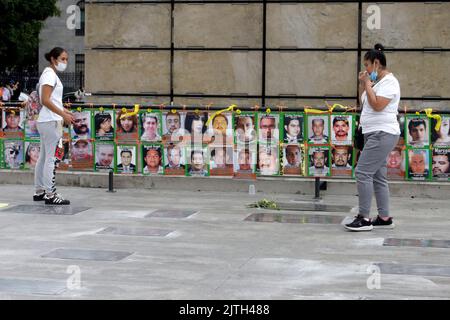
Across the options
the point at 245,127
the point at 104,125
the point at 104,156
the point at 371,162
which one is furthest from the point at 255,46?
the point at 371,162

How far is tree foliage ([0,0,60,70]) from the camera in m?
50.1

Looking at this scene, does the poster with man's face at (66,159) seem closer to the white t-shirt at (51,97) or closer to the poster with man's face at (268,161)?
the white t-shirt at (51,97)

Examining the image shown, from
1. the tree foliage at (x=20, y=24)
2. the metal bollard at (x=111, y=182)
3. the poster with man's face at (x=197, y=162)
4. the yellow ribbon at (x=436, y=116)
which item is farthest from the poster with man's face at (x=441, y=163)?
the tree foliage at (x=20, y=24)

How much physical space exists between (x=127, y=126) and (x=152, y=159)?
0.60 m

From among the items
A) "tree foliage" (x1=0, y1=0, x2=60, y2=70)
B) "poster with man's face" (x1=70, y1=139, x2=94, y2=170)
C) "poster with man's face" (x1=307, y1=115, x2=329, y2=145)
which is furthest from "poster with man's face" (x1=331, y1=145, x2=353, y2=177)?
"tree foliage" (x1=0, y1=0, x2=60, y2=70)

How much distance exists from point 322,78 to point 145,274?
6796 mm

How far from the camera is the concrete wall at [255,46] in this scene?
12961 millimetres

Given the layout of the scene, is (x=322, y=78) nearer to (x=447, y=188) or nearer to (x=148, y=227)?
(x=447, y=188)

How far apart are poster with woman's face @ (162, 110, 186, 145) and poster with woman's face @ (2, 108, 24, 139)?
225cm

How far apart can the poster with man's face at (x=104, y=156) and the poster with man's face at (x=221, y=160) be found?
147 centimetres

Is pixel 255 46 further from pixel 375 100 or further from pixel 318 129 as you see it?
pixel 375 100

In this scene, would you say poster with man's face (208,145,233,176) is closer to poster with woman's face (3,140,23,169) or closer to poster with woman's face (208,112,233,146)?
poster with woman's face (208,112,233,146)

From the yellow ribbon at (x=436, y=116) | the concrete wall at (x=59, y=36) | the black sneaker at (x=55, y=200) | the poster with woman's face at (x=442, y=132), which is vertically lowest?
the black sneaker at (x=55, y=200)

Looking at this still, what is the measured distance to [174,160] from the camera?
42.3 feet
